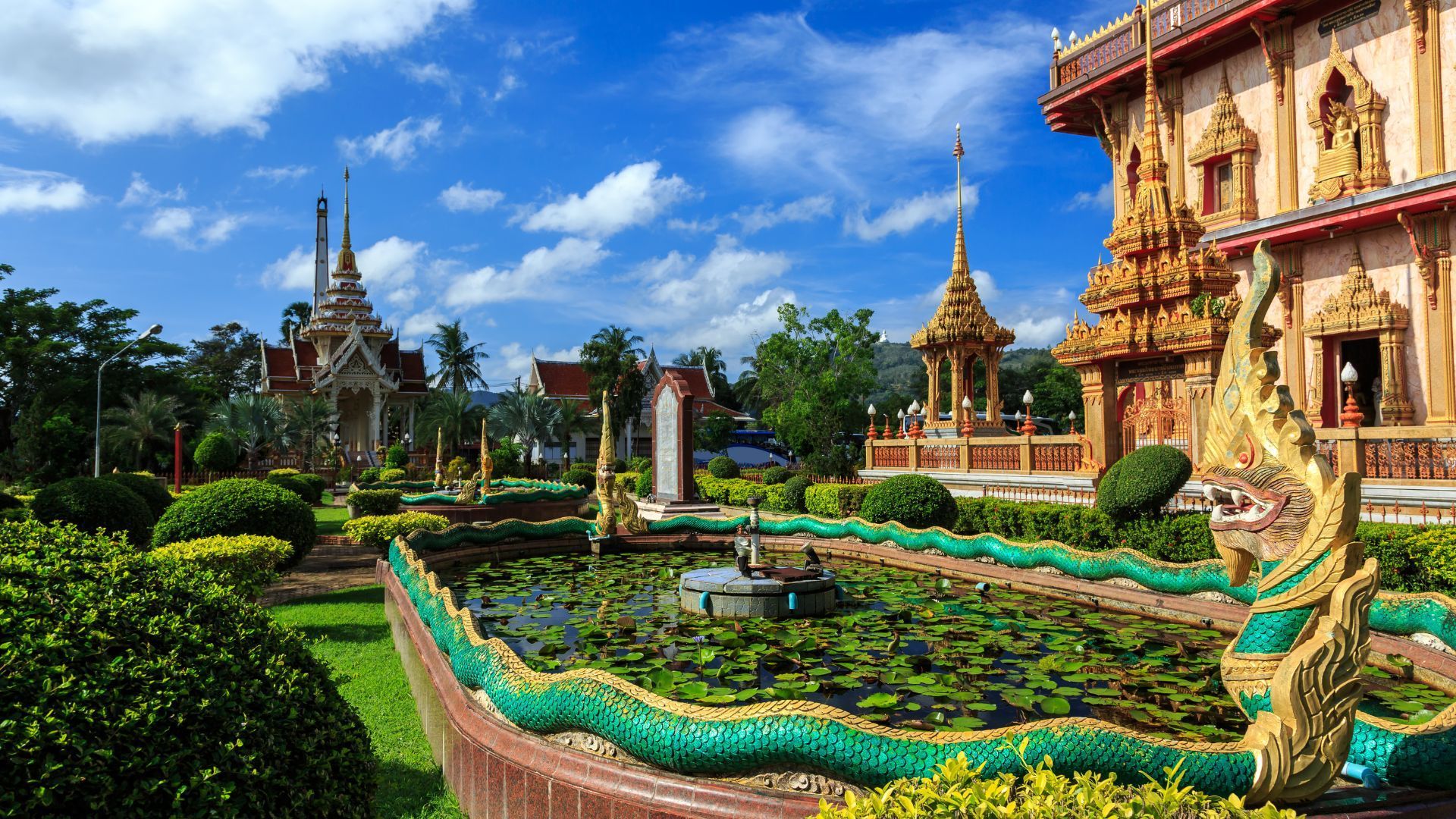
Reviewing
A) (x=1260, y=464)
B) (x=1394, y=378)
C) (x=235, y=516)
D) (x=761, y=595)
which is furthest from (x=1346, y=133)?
(x=235, y=516)

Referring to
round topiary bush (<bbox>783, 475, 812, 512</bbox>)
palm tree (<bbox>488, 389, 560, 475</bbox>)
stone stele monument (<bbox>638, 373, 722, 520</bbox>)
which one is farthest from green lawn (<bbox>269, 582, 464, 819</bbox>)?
palm tree (<bbox>488, 389, 560, 475</bbox>)

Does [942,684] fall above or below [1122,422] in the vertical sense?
below

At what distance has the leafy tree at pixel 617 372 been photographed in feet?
145

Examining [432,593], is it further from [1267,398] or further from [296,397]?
[296,397]

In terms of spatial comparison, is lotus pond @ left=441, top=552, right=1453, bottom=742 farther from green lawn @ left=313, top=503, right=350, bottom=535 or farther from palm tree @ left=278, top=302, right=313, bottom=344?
palm tree @ left=278, top=302, right=313, bottom=344

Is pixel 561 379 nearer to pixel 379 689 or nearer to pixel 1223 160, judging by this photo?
pixel 1223 160

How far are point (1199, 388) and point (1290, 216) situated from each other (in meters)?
6.79

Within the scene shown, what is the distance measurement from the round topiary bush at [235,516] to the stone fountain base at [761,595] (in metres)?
5.31

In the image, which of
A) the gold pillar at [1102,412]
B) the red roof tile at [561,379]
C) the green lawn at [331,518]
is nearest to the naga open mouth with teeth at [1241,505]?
the gold pillar at [1102,412]

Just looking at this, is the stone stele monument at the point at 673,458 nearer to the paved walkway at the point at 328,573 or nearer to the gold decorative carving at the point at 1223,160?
the paved walkway at the point at 328,573

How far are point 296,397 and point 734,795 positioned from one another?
2039 inches

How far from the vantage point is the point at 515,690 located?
14.4 feet

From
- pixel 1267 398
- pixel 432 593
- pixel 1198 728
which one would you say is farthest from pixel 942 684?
pixel 432 593

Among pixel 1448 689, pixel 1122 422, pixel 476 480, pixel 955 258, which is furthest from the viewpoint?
pixel 955 258
